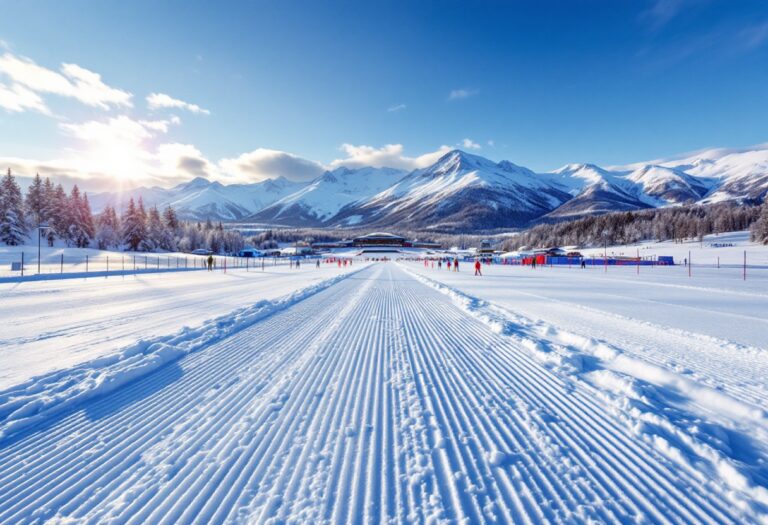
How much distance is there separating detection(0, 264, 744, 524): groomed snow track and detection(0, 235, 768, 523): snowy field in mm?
17

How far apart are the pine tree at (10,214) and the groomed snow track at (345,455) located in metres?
70.7

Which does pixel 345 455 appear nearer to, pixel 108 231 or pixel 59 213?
pixel 59 213

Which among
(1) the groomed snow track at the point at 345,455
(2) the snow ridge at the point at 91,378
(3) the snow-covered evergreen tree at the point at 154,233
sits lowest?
(1) the groomed snow track at the point at 345,455

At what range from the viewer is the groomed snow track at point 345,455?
2416 mm

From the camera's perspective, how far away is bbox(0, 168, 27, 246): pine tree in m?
51.8

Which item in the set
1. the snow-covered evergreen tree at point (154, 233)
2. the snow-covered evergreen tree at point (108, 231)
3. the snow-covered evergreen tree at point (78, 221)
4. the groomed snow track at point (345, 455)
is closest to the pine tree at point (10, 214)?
the snow-covered evergreen tree at point (78, 221)

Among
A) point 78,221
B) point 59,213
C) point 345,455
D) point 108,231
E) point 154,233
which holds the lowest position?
point 345,455

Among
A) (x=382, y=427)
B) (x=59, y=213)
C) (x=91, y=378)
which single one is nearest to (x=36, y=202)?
(x=59, y=213)

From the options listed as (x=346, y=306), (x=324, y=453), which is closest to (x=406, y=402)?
(x=324, y=453)

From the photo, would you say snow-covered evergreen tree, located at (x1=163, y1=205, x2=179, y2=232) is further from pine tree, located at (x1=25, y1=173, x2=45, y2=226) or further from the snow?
the snow

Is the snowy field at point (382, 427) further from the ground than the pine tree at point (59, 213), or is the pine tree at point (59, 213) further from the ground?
the pine tree at point (59, 213)

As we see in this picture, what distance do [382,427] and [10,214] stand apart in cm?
7482

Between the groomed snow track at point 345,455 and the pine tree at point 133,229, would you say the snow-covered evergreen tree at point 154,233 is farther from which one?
the groomed snow track at point 345,455

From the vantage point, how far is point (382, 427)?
3529 millimetres
